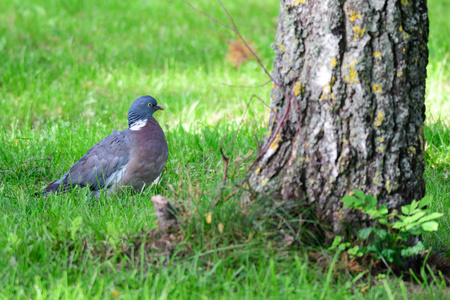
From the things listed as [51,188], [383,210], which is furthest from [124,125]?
[383,210]

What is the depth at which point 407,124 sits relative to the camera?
2770 millimetres

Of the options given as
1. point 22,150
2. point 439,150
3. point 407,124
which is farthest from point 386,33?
point 22,150

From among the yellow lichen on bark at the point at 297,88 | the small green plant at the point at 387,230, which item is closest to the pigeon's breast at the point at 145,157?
the yellow lichen on bark at the point at 297,88

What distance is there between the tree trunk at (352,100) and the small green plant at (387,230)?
8 cm

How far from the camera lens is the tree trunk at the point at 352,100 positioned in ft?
8.87

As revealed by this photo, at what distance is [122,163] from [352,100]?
2290 mm

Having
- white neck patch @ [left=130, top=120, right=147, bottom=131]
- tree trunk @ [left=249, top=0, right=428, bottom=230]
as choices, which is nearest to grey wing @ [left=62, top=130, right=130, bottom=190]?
white neck patch @ [left=130, top=120, right=147, bottom=131]

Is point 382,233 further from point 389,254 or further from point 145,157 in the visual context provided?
point 145,157

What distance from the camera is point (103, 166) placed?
4.38 meters

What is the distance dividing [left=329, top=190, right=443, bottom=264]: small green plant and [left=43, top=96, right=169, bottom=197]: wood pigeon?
6.53ft

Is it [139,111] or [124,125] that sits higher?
[139,111]

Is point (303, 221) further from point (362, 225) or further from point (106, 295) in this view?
point (106, 295)

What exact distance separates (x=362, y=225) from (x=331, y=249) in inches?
8.8

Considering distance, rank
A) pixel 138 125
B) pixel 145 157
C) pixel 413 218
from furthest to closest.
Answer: pixel 138 125 < pixel 145 157 < pixel 413 218
